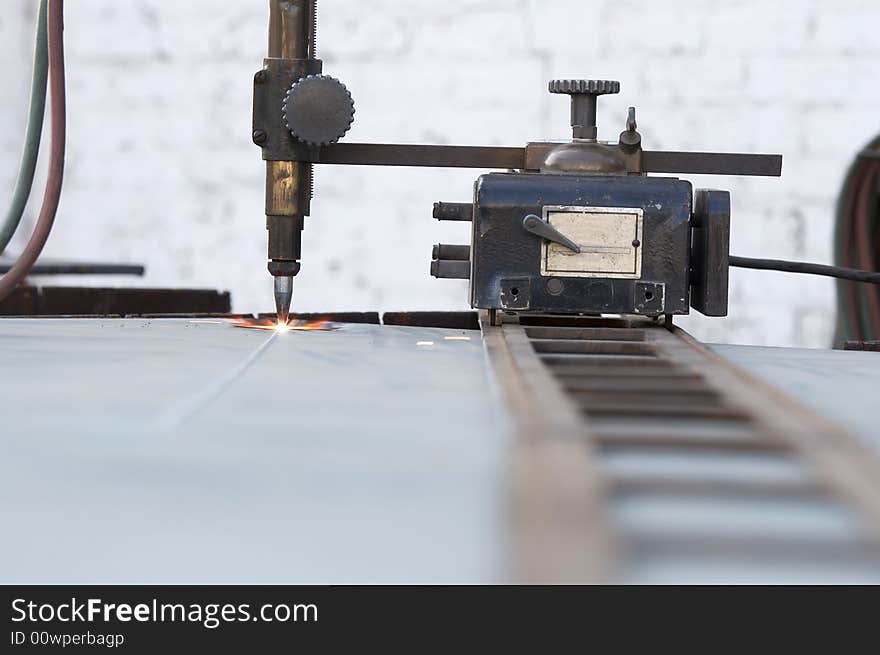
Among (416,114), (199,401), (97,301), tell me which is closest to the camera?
(199,401)

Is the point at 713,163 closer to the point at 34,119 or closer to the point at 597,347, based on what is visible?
the point at 597,347

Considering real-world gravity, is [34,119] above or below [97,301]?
above

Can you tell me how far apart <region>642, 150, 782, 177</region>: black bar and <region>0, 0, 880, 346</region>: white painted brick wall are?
4.02 feet

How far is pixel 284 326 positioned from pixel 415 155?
0.74 feet

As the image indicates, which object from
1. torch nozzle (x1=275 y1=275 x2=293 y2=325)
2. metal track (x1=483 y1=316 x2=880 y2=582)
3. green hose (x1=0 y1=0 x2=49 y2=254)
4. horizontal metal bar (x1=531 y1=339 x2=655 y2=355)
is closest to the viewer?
metal track (x1=483 y1=316 x2=880 y2=582)

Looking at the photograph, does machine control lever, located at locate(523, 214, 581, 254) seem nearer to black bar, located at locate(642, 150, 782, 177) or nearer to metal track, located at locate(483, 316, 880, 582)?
A: black bar, located at locate(642, 150, 782, 177)

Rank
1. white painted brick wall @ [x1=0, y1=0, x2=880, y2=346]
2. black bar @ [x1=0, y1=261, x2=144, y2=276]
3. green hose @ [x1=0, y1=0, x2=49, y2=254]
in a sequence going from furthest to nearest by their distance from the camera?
white painted brick wall @ [x1=0, y1=0, x2=880, y2=346] → black bar @ [x1=0, y1=261, x2=144, y2=276] → green hose @ [x1=0, y1=0, x2=49, y2=254]

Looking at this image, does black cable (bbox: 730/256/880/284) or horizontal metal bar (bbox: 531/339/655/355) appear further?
black cable (bbox: 730/256/880/284)

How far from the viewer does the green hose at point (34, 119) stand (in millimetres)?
1256

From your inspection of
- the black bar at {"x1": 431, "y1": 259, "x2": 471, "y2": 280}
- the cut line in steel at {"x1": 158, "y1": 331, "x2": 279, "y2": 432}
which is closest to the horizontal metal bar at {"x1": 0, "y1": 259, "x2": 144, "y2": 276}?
the black bar at {"x1": 431, "y1": 259, "x2": 471, "y2": 280}

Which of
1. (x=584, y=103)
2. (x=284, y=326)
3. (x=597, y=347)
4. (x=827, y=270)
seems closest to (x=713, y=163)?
(x=584, y=103)

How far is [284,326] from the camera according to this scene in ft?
3.76

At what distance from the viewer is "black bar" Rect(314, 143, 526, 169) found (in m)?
1.12
